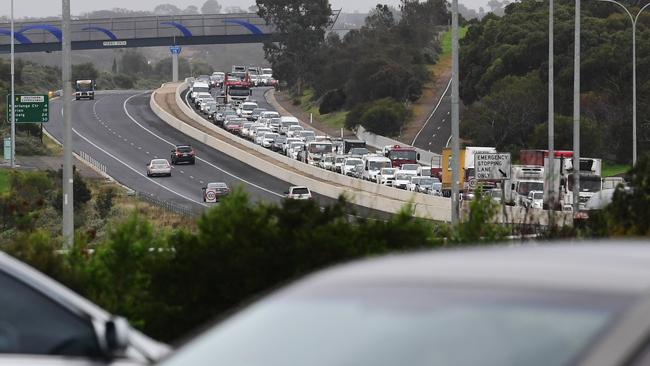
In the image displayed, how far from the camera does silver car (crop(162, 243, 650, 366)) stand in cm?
340

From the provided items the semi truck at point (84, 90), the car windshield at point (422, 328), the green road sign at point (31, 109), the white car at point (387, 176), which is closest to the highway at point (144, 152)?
the semi truck at point (84, 90)

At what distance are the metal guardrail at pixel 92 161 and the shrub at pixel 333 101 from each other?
120ft

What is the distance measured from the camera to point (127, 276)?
1255 centimetres

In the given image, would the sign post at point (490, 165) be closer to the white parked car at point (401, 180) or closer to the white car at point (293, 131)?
the white parked car at point (401, 180)

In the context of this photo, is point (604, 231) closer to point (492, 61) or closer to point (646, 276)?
point (646, 276)

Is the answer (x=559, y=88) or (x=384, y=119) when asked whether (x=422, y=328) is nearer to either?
(x=559, y=88)

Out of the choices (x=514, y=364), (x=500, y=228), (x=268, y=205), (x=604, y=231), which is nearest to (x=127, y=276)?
(x=268, y=205)

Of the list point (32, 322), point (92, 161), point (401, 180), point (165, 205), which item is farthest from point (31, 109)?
point (32, 322)

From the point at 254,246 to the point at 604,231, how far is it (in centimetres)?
384

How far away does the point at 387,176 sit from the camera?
71.4 m

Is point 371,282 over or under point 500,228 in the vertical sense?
over

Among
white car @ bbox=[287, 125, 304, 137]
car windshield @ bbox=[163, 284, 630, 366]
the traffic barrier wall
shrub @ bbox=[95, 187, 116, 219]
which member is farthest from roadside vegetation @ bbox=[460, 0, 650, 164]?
car windshield @ bbox=[163, 284, 630, 366]

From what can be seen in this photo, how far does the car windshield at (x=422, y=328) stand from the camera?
3.43 metres

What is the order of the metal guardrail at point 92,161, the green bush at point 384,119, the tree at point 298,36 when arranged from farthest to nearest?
the tree at point 298,36
the green bush at point 384,119
the metal guardrail at point 92,161
